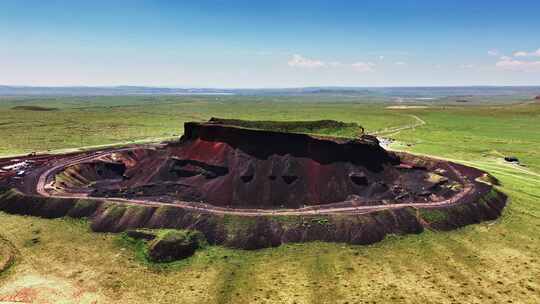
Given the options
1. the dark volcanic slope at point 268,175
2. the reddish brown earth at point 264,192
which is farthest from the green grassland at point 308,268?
the dark volcanic slope at point 268,175

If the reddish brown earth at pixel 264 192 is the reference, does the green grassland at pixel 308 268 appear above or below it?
below

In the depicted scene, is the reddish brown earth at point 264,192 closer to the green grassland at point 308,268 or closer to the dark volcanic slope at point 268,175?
the dark volcanic slope at point 268,175

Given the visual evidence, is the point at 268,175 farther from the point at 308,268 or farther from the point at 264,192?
the point at 308,268

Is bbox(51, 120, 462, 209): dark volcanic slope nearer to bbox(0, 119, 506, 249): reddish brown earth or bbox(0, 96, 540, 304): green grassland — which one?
bbox(0, 119, 506, 249): reddish brown earth

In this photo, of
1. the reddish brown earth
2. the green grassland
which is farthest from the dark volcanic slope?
the green grassland

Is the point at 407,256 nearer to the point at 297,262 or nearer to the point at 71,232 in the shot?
the point at 297,262
